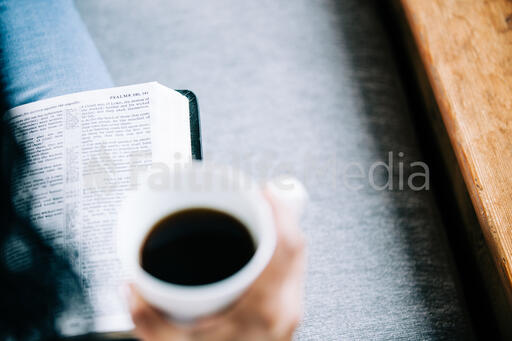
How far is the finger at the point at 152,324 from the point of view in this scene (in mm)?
303

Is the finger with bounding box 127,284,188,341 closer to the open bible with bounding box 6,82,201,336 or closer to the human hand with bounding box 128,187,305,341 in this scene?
the human hand with bounding box 128,187,305,341

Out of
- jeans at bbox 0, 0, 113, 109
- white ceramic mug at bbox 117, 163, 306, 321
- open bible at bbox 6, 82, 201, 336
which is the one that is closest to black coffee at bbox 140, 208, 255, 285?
white ceramic mug at bbox 117, 163, 306, 321

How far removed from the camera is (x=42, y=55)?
58 centimetres

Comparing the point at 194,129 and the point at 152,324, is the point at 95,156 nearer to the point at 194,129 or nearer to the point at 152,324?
the point at 194,129

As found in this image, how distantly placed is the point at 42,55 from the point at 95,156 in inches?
8.2

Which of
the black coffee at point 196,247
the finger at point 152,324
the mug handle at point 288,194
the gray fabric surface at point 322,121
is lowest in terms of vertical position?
the gray fabric surface at point 322,121

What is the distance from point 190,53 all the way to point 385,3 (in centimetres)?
53

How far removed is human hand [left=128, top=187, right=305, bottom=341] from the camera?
0.30m

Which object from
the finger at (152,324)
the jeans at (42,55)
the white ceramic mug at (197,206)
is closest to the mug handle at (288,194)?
the white ceramic mug at (197,206)

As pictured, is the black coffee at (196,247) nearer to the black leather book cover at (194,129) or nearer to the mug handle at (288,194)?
the mug handle at (288,194)

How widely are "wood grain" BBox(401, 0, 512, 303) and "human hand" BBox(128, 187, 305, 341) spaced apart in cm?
35

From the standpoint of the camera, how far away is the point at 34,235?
1.61 feet

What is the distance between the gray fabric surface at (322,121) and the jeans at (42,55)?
0.33ft

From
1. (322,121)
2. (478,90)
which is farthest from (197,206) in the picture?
(478,90)
